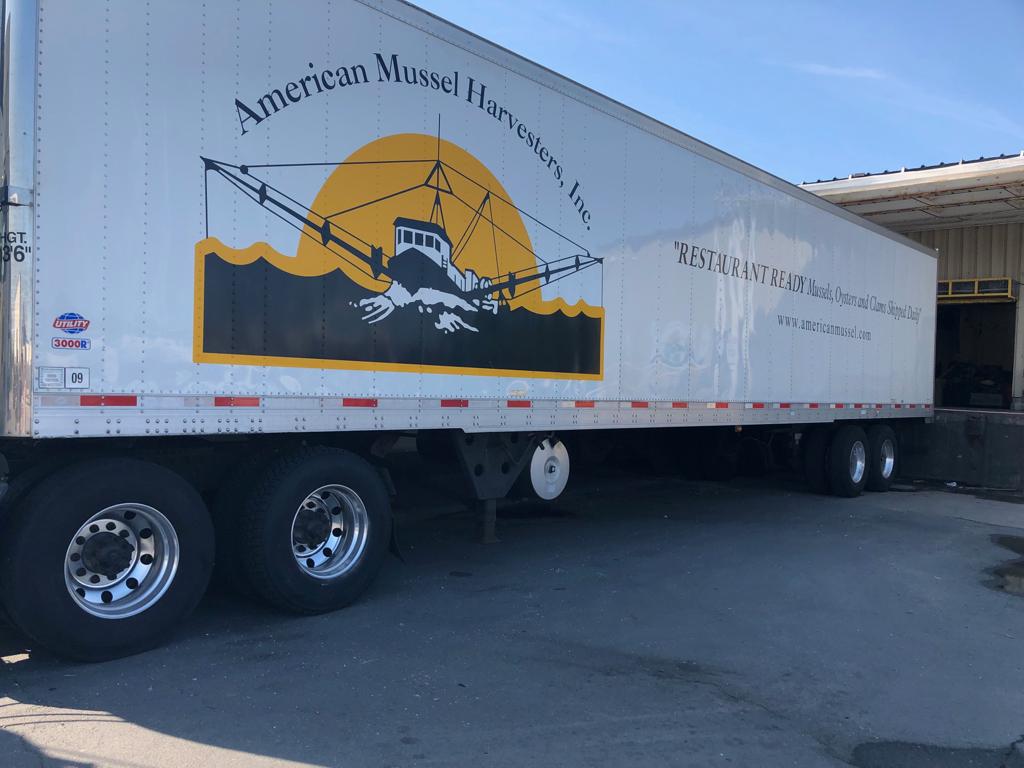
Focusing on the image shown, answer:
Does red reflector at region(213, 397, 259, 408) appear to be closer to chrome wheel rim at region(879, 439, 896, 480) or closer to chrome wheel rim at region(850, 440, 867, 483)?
chrome wheel rim at region(850, 440, 867, 483)

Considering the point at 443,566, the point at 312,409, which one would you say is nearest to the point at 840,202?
the point at 443,566

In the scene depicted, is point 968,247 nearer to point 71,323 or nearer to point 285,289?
point 285,289

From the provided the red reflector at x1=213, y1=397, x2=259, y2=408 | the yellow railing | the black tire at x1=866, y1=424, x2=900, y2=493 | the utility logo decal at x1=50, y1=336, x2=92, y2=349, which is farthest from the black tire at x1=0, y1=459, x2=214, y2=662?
the yellow railing

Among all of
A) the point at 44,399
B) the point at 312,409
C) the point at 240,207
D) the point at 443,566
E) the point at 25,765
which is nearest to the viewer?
the point at 25,765

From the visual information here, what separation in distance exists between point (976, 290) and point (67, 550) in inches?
761

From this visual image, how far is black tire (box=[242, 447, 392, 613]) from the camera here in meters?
5.28

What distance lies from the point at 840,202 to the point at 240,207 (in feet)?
45.6

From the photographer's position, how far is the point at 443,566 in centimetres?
736

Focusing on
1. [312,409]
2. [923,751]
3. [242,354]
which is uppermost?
[242,354]

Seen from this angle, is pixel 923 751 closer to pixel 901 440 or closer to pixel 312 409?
pixel 312 409

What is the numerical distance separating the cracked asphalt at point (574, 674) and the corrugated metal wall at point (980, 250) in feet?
41.6

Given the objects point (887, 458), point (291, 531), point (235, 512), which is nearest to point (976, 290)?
point (887, 458)

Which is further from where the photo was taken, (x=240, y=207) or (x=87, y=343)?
(x=240, y=207)

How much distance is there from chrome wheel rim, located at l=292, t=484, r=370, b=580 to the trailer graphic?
960 mm
